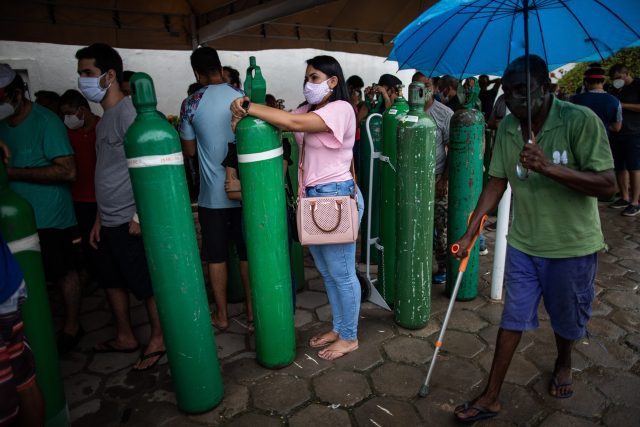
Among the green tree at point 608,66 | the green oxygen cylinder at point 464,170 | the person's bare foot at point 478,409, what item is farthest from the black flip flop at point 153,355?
the green tree at point 608,66

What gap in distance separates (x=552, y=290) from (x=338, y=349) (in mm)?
1442

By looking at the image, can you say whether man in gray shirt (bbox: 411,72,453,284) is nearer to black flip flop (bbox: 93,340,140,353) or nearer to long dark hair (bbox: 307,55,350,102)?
long dark hair (bbox: 307,55,350,102)

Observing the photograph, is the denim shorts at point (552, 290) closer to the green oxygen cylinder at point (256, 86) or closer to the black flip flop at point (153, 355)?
the green oxygen cylinder at point (256, 86)

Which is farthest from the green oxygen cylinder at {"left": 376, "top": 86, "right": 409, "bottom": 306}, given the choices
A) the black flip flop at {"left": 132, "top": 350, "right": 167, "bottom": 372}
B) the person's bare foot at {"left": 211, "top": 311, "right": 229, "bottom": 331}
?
the black flip flop at {"left": 132, "top": 350, "right": 167, "bottom": 372}

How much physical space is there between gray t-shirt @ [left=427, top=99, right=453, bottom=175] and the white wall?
225 cm

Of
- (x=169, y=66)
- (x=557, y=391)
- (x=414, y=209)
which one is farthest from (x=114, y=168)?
(x=169, y=66)

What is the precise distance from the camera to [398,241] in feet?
10.6

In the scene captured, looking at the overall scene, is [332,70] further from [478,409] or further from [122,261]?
[478,409]

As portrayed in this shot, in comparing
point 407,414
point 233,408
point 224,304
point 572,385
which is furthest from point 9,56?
point 572,385

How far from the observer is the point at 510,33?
8.53 feet

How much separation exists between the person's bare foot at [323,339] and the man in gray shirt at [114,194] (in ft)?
3.56

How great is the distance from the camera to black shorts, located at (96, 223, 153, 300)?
9.50 ft

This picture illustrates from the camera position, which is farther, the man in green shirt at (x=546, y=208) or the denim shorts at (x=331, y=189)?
the denim shorts at (x=331, y=189)

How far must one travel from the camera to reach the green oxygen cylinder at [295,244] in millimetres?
3703
